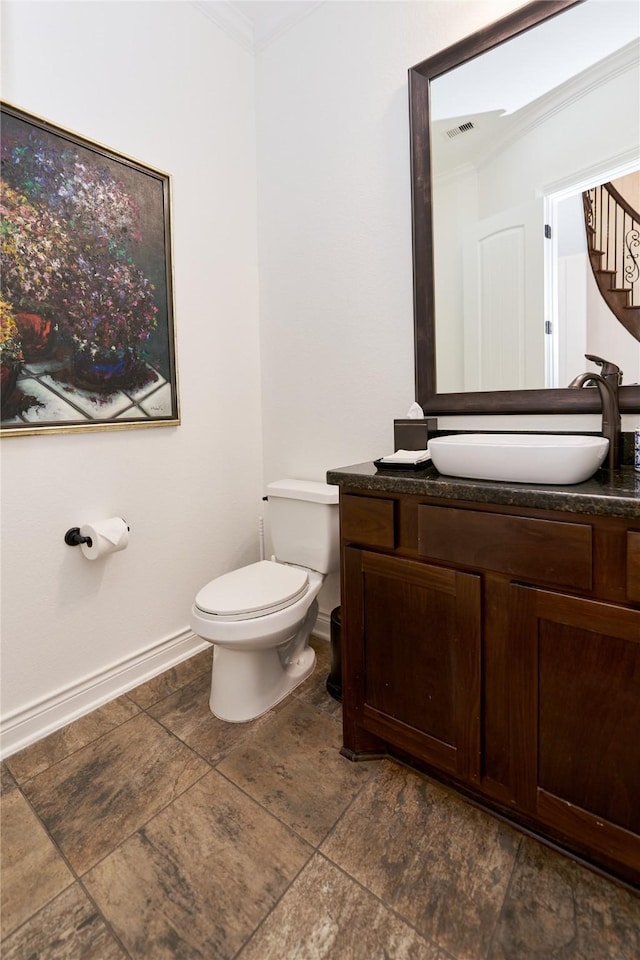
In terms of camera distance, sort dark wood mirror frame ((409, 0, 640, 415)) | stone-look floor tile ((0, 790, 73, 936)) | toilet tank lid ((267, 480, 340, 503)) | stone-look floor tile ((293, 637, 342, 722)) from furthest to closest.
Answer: toilet tank lid ((267, 480, 340, 503)), stone-look floor tile ((293, 637, 342, 722)), dark wood mirror frame ((409, 0, 640, 415)), stone-look floor tile ((0, 790, 73, 936))

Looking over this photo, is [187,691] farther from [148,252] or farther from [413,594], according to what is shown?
[148,252]

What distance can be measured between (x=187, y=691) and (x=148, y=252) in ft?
5.78

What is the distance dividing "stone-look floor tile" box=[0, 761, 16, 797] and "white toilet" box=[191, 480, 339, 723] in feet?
2.05

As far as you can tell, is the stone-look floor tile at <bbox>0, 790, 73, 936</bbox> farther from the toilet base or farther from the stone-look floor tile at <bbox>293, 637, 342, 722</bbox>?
the stone-look floor tile at <bbox>293, 637, 342, 722</bbox>

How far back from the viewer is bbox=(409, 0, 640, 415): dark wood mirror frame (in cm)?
142

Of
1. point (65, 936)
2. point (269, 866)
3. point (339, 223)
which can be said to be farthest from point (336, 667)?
point (339, 223)

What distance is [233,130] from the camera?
6.95 ft

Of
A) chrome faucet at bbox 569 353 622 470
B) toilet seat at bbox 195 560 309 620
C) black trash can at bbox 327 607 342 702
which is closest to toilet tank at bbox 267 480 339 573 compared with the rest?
toilet seat at bbox 195 560 309 620

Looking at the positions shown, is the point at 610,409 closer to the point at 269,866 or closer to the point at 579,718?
the point at 579,718

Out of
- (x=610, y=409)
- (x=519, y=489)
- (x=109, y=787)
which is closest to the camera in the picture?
(x=519, y=489)

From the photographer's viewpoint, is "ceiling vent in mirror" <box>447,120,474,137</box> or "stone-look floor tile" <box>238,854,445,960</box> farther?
"ceiling vent in mirror" <box>447,120,474,137</box>

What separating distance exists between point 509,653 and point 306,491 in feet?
3.33

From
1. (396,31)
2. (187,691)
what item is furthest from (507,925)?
(396,31)

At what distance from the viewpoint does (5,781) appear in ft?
4.51
